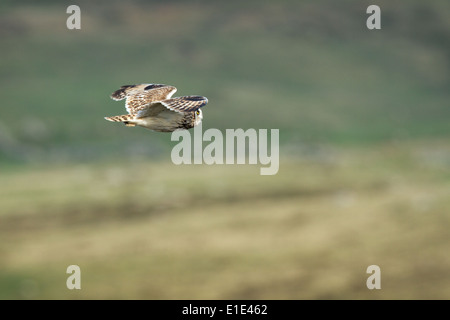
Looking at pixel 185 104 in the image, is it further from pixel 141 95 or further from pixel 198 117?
pixel 141 95

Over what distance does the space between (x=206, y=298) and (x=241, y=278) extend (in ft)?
49.0

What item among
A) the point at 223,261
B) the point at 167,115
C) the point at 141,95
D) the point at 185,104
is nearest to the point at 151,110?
the point at 167,115

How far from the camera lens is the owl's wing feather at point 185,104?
22.0 meters

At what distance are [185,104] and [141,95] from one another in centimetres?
467

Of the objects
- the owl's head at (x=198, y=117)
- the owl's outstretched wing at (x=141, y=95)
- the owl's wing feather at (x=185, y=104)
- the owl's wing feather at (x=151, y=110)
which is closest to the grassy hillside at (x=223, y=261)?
the owl's outstretched wing at (x=141, y=95)

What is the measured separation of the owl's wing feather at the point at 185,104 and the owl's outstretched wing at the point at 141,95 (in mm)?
1568

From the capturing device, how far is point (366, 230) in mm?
199625

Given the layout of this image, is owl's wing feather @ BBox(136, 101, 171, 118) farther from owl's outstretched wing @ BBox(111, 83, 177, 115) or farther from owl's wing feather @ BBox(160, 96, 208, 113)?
owl's outstretched wing @ BBox(111, 83, 177, 115)

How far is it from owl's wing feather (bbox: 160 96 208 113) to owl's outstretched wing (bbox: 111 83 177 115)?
1568 mm
